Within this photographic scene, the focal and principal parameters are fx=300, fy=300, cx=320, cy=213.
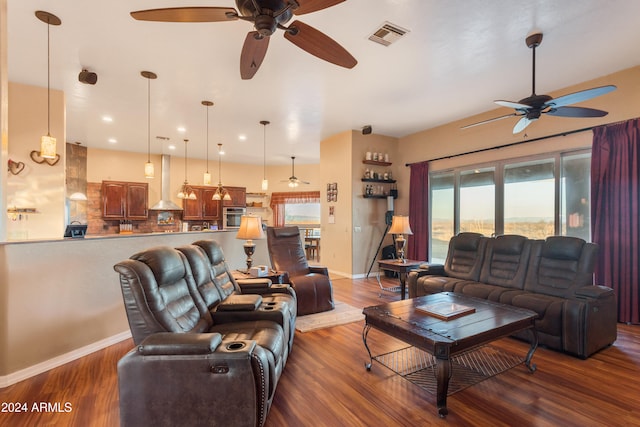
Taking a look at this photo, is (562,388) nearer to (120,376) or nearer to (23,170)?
(120,376)

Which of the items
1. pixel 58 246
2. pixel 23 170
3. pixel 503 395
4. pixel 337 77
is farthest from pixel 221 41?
pixel 503 395

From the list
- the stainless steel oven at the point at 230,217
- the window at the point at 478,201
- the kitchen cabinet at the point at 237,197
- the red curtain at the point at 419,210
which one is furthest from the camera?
the kitchen cabinet at the point at 237,197

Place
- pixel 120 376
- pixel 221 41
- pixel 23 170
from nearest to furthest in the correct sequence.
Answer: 1. pixel 120 376
2. pixel 221 41
3. pixel 23 170

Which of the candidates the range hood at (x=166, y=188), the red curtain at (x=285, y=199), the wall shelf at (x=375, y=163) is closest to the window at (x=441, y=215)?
the wall shelf at (x=375, y=163)

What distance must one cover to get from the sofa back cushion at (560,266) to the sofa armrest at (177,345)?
355 centimetres

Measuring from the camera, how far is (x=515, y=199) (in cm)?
504

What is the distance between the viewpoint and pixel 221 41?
316 centimetres

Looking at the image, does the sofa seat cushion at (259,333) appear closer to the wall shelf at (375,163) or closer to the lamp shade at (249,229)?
the lamp shade at (249,229)

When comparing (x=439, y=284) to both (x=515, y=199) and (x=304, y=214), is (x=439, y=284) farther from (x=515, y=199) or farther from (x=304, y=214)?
(x=304, y=214)

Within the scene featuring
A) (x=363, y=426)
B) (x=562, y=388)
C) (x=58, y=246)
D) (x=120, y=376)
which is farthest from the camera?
(x=58, y=246)

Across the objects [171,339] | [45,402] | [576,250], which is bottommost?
[45,402]

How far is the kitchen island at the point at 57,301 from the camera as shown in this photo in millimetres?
2445

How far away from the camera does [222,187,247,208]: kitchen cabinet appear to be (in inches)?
378

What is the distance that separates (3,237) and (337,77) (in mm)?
3795
